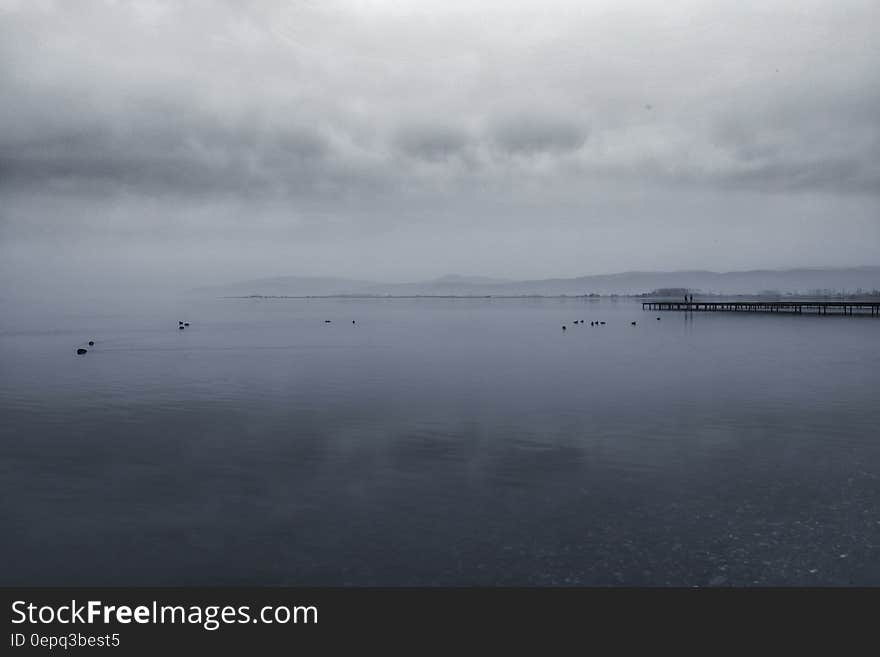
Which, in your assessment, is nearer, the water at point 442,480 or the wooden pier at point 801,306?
the water at point 442,480

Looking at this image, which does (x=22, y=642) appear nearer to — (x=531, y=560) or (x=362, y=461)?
(x=531, y=560)

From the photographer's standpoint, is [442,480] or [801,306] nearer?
[442,480]

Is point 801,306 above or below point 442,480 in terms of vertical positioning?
above

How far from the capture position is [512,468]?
1830 centimetres

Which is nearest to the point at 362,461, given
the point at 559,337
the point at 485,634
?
the point at 485,634

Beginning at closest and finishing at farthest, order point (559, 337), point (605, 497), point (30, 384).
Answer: point (605, 497), point (30, 384), point (559, 337)

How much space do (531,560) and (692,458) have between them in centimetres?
958

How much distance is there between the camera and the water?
468 inches

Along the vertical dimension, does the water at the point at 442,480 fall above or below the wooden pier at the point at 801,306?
below

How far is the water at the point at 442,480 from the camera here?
11.9 meters

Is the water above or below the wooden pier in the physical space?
below

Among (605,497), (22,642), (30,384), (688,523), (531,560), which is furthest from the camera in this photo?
(30,384)

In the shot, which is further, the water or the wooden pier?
the wooden pier

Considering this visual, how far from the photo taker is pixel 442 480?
17.1 metres
